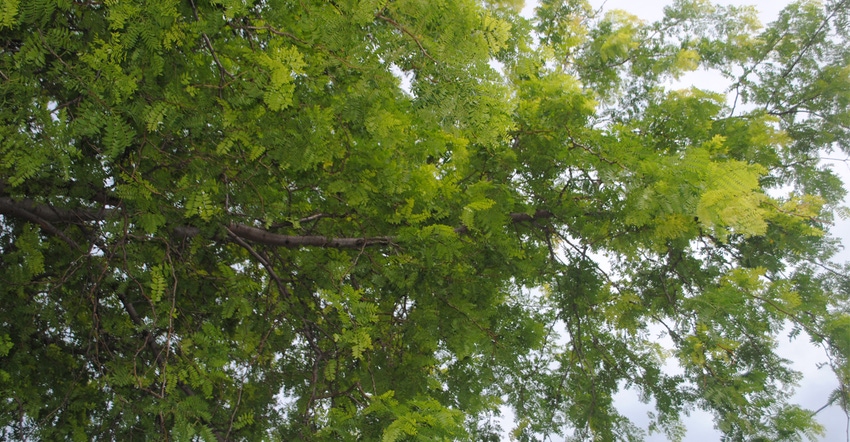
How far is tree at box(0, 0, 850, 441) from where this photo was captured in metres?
2.88

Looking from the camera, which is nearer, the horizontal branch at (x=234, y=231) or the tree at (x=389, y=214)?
the tree at (x=389, y=214)

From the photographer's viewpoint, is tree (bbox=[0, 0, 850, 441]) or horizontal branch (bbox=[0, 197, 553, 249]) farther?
horizontal branch (bbox=[0, 197, 553, 249])

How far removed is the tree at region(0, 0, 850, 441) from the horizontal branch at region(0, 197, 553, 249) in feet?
0.09

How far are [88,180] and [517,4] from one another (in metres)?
3.54

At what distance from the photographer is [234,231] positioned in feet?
13.8

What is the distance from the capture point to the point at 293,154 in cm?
330

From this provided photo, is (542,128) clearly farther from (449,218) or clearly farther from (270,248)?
(270,248)

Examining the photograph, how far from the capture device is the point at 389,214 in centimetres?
432

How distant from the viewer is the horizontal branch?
3732 mm

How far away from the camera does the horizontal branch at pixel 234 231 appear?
3.73 m

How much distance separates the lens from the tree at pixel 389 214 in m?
2.88

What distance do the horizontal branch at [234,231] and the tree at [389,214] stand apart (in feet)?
0.09

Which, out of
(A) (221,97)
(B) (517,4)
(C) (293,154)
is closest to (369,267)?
(C) (293,154)

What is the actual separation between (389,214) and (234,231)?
3.60 feet
